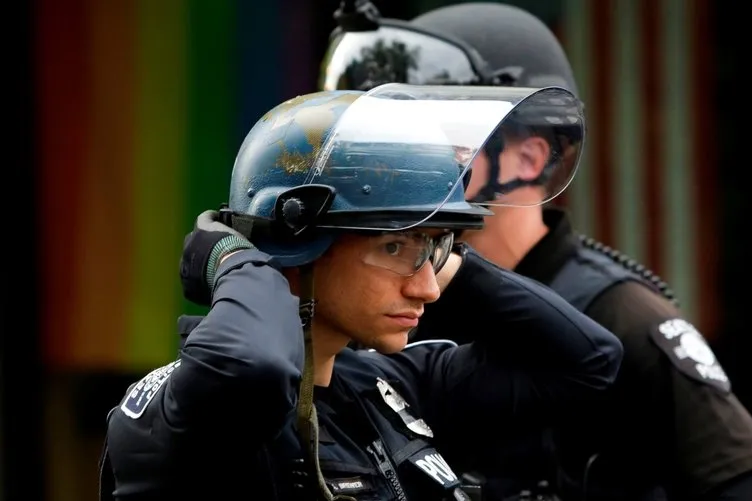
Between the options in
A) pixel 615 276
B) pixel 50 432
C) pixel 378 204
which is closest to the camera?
pixel 378 204

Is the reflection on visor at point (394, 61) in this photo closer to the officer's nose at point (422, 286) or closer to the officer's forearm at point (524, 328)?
the officer's forearm at point (524, 328)

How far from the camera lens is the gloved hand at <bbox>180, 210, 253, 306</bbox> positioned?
2.61 metres

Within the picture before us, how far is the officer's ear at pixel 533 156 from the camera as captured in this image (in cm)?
333

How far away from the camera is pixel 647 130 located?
6.14 meters

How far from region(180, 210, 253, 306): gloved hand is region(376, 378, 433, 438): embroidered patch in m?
0.38

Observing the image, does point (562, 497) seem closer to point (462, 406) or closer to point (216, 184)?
point (462, 406)

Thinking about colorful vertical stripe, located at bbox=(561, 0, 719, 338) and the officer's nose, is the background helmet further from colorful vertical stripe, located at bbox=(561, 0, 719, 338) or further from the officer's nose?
colorful vertical stripe, located at bbox=(561, 0, 719, 338)

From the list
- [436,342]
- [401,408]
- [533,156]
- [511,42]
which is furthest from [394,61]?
[401,408]

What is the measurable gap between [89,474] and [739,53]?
299 cm

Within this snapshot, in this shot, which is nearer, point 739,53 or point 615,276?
point 615,276

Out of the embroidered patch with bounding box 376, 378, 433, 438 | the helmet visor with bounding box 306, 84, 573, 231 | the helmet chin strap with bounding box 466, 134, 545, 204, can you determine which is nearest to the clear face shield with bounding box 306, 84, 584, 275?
the helmet visor with bounding box 306, 84, 573, 231

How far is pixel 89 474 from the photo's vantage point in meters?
6.02

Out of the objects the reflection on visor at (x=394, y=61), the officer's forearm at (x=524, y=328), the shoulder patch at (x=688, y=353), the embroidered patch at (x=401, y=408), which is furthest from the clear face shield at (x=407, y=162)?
the reflection on visor at (x=394, y=61)

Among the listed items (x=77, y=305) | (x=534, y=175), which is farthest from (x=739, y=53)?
(x=534, y=175)
